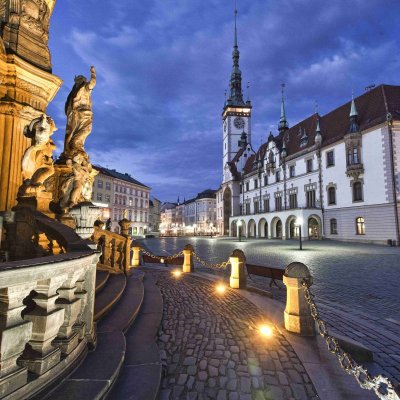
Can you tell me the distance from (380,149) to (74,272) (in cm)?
2955

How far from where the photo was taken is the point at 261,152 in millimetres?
48750

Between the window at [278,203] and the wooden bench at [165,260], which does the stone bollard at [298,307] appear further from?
the window at [278,203]

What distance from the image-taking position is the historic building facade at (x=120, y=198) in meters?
52.2

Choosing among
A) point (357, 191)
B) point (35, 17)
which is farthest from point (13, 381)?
point (357, 191)

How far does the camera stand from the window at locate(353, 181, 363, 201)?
87.6 feet

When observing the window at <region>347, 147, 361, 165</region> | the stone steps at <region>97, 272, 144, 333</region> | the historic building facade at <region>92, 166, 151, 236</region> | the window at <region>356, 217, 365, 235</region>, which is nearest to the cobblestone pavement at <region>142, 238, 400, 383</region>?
the stone steps at <region>97, 272, 144, 333</region>

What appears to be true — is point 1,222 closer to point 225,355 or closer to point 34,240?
point 34,240

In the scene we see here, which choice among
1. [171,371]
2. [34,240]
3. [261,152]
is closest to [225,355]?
[171,371]

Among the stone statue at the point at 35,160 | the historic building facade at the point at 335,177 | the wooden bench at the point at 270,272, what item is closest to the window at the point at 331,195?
the historic building facade at the point at 335,177

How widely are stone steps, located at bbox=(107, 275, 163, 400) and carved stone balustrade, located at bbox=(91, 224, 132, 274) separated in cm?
320

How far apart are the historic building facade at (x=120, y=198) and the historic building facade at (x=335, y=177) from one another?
26420mm

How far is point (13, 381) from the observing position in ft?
6.13

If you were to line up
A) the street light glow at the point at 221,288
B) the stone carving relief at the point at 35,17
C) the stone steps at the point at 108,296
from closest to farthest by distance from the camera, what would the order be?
the stone steps at the point at 108,296 < the stone carving relief at the point at 35,17 < the street light glow at the point at 221,288

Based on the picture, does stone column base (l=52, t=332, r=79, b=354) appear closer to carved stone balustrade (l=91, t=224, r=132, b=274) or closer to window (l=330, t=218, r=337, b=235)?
carved stone balustrade (l=91, t=224, r=132, b=274)
